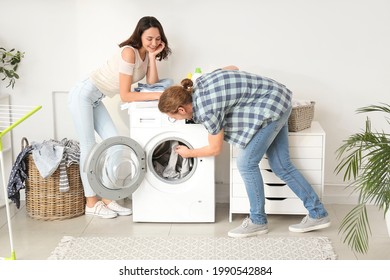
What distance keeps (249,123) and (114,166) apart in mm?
813

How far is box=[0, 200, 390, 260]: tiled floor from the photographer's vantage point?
3.29m

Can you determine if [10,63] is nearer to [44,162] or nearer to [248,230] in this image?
[44,162]

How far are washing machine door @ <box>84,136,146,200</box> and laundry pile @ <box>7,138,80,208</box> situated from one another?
0.83 ft

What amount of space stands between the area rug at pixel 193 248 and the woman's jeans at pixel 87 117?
52 centimetres

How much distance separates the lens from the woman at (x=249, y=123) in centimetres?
308

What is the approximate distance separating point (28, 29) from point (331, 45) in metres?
1.84

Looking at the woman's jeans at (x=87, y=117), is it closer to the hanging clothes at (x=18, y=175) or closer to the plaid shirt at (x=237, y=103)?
the hanging clothes at (x=18, y=175)

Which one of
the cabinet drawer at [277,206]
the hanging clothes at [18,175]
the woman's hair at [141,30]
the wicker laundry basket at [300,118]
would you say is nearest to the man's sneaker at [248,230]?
the cabinet drawer at [277,206]

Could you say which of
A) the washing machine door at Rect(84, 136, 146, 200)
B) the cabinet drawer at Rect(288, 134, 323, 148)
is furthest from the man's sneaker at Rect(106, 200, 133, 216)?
the cabinet drawer at Rect(288, 134, 323, 148)

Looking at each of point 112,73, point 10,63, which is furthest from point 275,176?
point 10,63

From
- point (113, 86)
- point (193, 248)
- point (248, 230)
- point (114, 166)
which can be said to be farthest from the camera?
point (113, 86)

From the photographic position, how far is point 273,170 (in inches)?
138

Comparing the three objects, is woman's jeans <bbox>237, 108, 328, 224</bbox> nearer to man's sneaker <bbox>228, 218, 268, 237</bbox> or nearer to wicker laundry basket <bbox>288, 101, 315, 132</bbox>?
man's sneaker <bbox>228, 218, 268, 237</bbox>

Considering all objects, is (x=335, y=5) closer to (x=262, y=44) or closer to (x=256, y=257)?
(x=262, y=44)
